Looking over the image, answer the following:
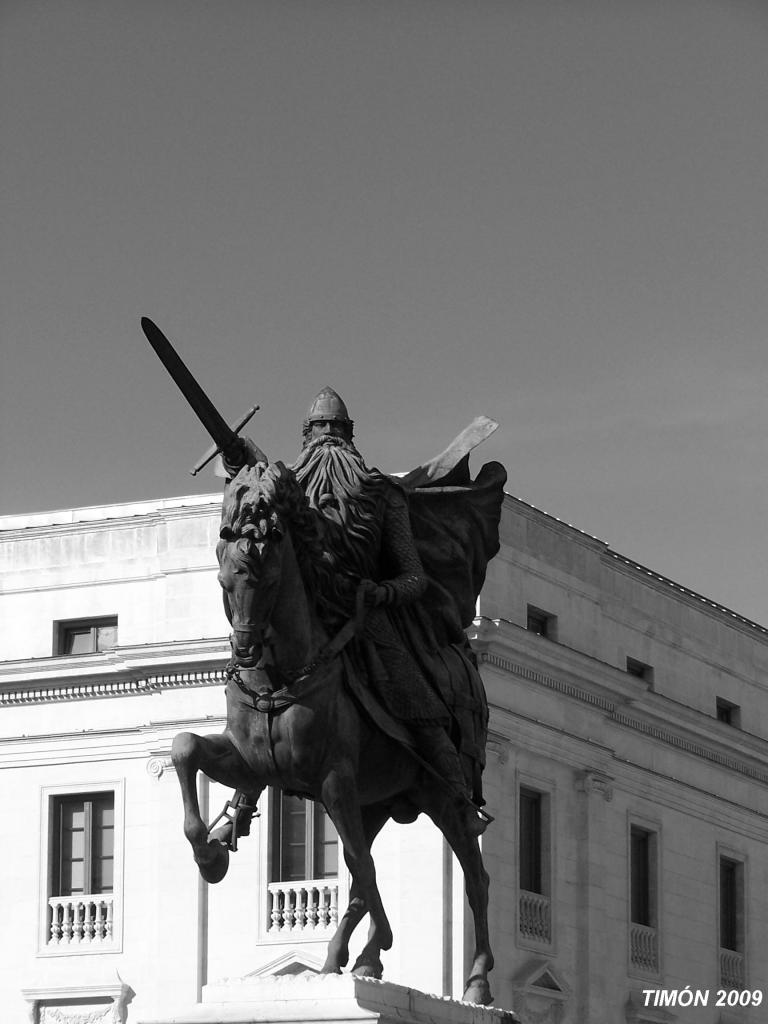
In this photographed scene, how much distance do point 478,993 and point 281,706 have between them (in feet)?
6.88

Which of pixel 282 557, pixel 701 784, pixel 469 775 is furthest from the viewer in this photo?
pixel 701 784

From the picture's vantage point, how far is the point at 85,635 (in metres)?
48.8

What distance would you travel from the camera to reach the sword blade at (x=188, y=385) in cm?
1453

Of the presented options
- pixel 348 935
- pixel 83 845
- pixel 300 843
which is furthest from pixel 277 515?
pixel 83 845

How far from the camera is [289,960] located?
148 ft

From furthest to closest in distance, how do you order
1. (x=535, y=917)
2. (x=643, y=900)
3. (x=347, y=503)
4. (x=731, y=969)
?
(x=731, y=969)
(x=643, y=900)
(x=535, y=917)
(x=347, y=503)

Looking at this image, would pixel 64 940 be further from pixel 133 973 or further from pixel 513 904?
pixel 513 904

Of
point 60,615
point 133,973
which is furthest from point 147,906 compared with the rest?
point 60,615

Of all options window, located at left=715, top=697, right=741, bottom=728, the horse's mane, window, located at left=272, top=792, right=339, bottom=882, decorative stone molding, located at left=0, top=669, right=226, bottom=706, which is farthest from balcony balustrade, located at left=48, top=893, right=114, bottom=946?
the horse's mane

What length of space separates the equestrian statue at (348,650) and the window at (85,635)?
32.7m

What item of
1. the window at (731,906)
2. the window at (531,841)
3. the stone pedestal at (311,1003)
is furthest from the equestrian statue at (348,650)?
the window at (731,906)

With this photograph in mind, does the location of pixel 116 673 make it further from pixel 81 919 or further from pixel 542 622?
pixel 542 622

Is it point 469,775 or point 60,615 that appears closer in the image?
point 469,775

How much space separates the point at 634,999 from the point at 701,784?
18.9 ft
